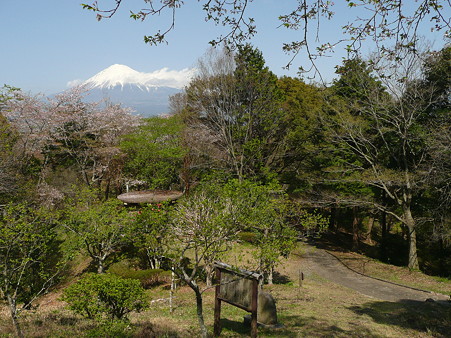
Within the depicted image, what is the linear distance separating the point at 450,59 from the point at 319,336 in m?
16.4

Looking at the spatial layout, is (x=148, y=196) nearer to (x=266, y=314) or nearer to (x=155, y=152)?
(x=155, y=152)

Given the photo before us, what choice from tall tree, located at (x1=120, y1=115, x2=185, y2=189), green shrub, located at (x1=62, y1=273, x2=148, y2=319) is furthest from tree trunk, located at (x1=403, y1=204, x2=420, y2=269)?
green shrub, located at (x1=62, y1=273, x2=148, y2=319)

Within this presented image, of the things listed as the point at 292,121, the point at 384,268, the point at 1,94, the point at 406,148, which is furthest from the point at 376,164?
the point at 1,94

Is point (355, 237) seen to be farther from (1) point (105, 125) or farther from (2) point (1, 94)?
(2) point (1, 94)

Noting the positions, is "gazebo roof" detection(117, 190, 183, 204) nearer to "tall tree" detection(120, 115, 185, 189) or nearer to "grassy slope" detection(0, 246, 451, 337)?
"tall tree" detection(120, 115, 185, 189)

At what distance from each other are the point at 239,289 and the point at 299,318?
12.3 ft

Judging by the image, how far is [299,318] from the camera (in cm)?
1143

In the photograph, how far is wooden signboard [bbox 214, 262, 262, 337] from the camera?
8.46 m

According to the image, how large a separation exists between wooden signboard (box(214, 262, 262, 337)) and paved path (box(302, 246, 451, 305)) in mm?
9288

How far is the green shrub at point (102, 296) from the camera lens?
8.41 meters

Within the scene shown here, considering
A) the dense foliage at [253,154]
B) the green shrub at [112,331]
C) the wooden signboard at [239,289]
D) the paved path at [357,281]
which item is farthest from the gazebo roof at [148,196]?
the green shrub at [112,331]

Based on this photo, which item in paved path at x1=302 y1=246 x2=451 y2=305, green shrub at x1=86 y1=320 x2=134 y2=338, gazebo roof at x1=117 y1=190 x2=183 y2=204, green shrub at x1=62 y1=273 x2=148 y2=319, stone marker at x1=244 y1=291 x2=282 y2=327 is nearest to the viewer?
green shrub at x1=86 y1=320 x2=134 y2=338

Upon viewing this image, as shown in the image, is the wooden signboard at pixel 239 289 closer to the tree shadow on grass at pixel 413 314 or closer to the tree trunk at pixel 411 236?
the tree shadow on grass at pixel 413 314

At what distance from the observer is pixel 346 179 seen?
2194 cm
